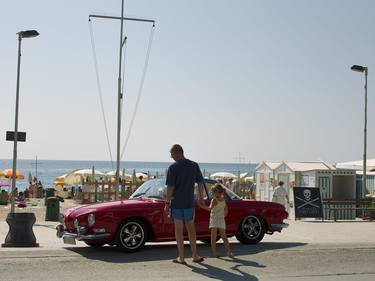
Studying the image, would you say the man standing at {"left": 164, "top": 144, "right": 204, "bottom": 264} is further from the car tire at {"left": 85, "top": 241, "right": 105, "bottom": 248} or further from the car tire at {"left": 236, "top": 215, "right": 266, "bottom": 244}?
Answer: the car tire at {"left": 236, "top": 215, "right": 266, "bottom": 244}

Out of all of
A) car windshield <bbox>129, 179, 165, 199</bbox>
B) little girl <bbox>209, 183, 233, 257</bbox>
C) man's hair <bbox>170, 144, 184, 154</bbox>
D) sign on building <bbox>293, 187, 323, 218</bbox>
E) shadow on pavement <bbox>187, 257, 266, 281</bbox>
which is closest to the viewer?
shadow on pavement <bbox>187, 257, 266, 281</bbox>

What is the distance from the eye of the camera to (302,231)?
56.4 ft

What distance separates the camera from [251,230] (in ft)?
42.5

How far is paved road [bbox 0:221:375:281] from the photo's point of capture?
8.92 metres

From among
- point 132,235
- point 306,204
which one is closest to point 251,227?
point 132,235

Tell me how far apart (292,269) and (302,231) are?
7.71m

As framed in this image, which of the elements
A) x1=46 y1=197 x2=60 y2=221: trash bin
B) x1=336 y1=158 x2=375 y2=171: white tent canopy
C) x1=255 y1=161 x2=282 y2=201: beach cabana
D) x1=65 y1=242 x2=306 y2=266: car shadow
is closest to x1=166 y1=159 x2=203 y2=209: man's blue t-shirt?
x1=65 y1=242 x2=306 y2=266: car shadow

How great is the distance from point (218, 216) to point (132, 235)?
1533mm

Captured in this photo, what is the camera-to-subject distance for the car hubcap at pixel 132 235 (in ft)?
37.1

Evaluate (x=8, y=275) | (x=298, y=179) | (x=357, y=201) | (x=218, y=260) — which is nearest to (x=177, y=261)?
(x=218, y=260)

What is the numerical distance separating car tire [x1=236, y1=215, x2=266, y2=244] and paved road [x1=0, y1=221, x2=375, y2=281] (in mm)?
176

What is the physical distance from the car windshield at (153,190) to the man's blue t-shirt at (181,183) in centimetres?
228

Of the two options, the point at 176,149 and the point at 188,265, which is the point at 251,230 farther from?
the point at 176,149

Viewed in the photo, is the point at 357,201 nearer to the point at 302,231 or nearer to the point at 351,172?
the point at 351,172
